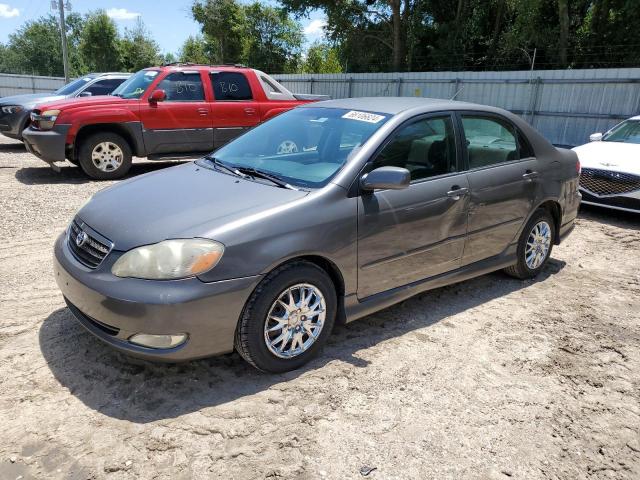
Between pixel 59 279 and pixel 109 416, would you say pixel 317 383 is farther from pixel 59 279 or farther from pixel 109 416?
pixel 59 279

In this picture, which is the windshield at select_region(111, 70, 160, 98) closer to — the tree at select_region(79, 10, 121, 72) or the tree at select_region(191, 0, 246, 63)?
the tree at select_region(191, 0, 246, 63)

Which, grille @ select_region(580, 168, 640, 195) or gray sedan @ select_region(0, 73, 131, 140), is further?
gray sedan @ select_region(0, 73, 131, 140)

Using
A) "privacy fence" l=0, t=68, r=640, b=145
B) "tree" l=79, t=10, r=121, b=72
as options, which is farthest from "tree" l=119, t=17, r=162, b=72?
"privacy fence" l=0, t=68, r=640, b=145

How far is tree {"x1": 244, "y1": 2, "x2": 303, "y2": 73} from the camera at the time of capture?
3862cm

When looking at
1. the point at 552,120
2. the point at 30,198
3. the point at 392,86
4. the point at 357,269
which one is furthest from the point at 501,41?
the point at 357,269

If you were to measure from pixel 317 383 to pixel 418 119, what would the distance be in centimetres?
202

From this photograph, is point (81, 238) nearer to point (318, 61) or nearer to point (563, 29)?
point (563, 29)

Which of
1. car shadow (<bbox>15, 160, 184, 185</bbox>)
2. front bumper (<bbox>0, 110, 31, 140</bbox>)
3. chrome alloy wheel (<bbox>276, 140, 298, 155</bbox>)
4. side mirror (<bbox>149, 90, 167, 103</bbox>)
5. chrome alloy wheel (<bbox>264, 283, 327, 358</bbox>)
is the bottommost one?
car shadow (<bbox>15, 160, 184, 185</bbox>)

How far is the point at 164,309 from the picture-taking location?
267 cm

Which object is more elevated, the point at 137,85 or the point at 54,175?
the point at 137,85

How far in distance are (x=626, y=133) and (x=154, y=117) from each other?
7725 millimetres

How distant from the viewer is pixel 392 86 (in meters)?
18.8

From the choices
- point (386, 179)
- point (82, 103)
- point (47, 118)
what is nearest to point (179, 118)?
point (82, 103)

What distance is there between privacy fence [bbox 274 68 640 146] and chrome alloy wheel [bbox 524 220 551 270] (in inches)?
378
